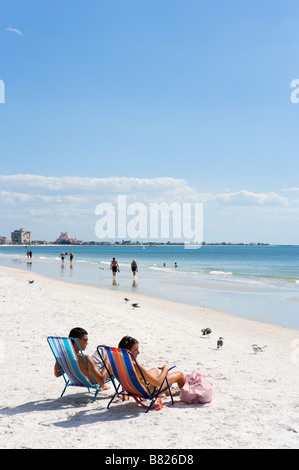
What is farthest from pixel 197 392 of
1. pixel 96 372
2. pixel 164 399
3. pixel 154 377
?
pixel 96 372

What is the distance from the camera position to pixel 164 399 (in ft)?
19.4

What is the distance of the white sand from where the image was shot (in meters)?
4.52

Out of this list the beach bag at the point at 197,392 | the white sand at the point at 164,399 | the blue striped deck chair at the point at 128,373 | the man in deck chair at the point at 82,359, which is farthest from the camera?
the beach bag at the point at 197,392

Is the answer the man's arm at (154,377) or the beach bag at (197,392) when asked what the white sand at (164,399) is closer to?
the beach bag at (197,392)

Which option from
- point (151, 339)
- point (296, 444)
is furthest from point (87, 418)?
point (151, 339)

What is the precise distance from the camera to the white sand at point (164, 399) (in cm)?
452

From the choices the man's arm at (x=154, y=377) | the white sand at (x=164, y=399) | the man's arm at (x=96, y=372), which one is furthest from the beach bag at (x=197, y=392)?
the man's arm at (x=96, y=372)

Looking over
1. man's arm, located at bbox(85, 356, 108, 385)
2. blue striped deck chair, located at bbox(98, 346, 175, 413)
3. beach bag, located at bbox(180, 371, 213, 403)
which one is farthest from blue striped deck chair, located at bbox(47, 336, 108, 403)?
beach bag, located at bbox(180, 371, 213, 403)

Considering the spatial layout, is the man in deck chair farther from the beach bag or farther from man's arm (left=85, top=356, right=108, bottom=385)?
the beach bag

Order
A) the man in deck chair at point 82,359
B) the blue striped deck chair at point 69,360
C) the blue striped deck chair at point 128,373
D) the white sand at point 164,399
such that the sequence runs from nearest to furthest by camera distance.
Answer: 1. the white sand at point 164,399
2. the blue striped deck chair at point 128,373
3. the blue striped deck chair at point 69,360
4. the man in deck chair at point 82,359

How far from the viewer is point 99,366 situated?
582 cm

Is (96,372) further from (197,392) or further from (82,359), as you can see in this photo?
(197,392)

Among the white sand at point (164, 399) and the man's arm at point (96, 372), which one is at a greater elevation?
the man's arm at point (96, 372)

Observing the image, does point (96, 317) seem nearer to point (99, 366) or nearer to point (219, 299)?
point (99, 366)
